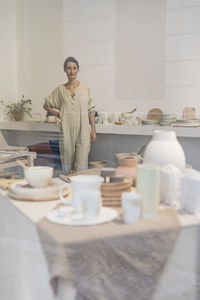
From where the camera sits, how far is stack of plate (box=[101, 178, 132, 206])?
1.08 metres

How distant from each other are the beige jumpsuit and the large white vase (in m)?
0.60

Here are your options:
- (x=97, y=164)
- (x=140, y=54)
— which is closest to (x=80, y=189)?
(x=97, y=164)

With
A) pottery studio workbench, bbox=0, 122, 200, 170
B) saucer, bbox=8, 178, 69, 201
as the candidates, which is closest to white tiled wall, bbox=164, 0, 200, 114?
pottery studio workbench, bbox=0, 122, 200, 170

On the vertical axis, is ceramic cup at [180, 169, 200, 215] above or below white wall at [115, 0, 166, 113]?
below

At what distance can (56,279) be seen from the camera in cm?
115

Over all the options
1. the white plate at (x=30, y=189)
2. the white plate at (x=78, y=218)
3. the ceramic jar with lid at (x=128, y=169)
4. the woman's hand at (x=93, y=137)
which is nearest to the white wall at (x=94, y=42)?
the woman's hand at (x=93, y=137)

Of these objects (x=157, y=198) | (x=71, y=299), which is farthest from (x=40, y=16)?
(x=71, y=299)

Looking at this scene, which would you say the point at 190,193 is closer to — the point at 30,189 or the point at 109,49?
the point at 30,189

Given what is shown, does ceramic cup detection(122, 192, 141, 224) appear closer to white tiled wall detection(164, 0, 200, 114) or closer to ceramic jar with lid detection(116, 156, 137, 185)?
ceramic jar with lid detection(116, 156, 137, 185)

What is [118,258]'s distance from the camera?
1.15 metres

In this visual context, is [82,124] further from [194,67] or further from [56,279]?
[56,279]

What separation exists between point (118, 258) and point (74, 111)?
29.9 inches

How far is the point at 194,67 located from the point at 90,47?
0.47m

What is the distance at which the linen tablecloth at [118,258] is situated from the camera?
1.05 meters
